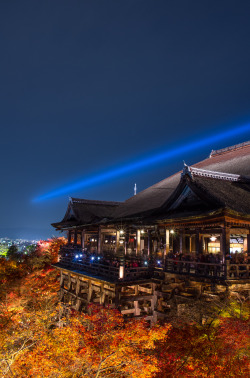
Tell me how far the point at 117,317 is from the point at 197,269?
5.12 meters

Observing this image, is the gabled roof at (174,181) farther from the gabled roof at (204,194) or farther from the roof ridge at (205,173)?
the roof ridge at (205,173)

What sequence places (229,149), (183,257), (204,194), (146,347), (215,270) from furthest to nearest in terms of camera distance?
(229,149)
(183,257)
(204,194)
(215,270)
(146,347)

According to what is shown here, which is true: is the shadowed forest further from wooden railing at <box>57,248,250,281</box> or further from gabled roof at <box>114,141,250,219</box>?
gabled roof at <box>114,141,250,219</box>

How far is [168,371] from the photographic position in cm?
1229

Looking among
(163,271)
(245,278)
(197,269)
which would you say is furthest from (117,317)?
(245,278)

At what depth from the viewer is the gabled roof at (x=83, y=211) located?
32219 millimetres

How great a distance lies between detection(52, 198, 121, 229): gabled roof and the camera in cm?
3222

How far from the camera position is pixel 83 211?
33531 mm

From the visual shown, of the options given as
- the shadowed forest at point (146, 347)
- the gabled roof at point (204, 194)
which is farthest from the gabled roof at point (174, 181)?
the shadowed forest at point (146, 347)

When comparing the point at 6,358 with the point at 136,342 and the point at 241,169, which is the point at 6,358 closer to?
the point at 136,342

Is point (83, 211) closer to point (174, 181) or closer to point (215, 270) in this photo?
point (174, 181)

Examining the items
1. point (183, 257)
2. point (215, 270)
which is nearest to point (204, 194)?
point (183, 257)

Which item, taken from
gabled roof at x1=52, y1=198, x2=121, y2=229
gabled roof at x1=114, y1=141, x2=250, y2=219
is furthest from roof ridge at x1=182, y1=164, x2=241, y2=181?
gabled roof at x1=52, y1=198, x2=121, y2=229

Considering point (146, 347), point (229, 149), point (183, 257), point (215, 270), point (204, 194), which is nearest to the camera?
point (146, 347)
